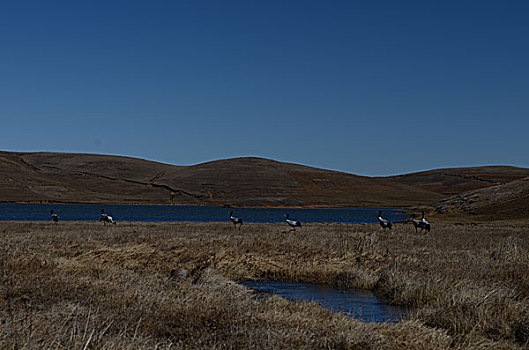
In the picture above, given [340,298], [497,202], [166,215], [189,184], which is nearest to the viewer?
[340,298]

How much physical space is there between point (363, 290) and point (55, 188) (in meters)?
133

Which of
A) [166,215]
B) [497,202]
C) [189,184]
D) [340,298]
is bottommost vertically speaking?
[340,298]

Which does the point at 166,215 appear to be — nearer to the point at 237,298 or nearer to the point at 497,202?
the point at 497,202

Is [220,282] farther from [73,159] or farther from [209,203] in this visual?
[73,159]

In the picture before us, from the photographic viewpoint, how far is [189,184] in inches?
5802

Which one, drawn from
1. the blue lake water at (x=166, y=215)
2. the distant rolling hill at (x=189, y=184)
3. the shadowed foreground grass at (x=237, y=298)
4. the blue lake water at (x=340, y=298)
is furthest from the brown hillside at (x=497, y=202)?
the distant rolling hill at (x=189, y=184)

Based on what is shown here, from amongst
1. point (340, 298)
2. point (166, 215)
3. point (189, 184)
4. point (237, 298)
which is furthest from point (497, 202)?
point (189, 184)

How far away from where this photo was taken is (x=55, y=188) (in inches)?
5468

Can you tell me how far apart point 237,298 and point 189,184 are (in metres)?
137

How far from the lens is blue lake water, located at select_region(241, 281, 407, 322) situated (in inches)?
546

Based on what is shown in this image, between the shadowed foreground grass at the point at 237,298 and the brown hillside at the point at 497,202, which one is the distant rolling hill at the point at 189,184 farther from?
the shadowed foreground grass at the point at 237,298

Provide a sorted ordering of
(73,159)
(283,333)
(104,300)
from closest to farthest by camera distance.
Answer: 1. (283,333)
2. (104,300)
3. (73,159)

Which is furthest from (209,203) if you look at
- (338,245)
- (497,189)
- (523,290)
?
(523,290)

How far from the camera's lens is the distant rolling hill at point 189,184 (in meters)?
135
